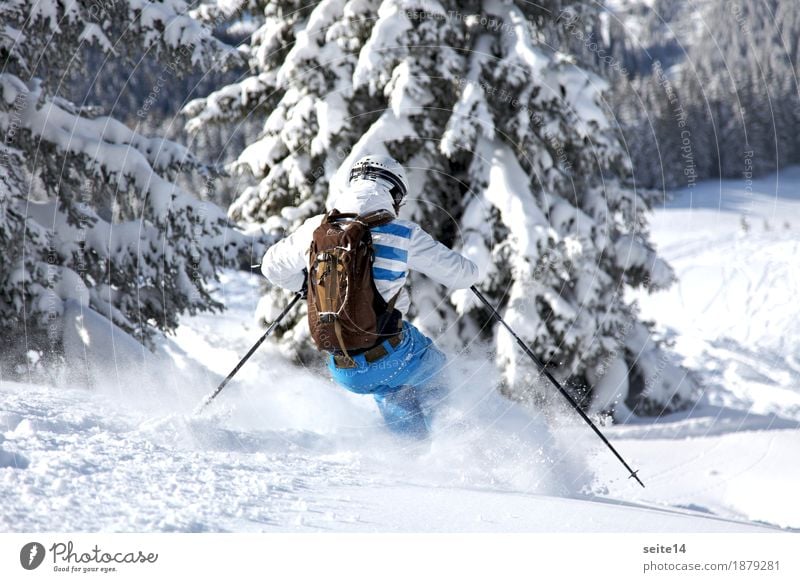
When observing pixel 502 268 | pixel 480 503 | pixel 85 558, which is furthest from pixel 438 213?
pixel 85 558

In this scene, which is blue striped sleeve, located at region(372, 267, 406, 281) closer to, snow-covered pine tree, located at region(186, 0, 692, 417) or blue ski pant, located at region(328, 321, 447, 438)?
blue ski pant, located at region(328, 321, 447, 438)

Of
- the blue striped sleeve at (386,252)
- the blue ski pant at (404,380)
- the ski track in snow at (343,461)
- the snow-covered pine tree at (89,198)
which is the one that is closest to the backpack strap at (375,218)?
the blue striped sleeve at (386,252)

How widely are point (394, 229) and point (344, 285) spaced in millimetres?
514

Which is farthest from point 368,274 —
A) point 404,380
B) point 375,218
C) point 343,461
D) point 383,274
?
point 343,461

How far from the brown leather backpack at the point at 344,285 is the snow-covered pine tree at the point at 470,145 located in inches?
157

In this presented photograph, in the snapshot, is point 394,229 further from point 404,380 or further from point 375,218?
point 404,380

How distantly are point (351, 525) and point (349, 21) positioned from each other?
6.85 meters

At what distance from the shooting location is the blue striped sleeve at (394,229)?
16.8 ft

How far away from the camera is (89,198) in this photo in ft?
28.7

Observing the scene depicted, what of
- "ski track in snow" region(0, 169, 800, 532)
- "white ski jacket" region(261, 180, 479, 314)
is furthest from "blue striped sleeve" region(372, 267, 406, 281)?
"ski track in snow" region(0, 169, 800, 532)

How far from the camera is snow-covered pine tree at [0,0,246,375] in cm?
783

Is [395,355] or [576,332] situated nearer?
[395,355]

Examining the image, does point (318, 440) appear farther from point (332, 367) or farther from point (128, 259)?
point (128, 259)

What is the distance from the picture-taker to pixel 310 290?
525 centimetres
